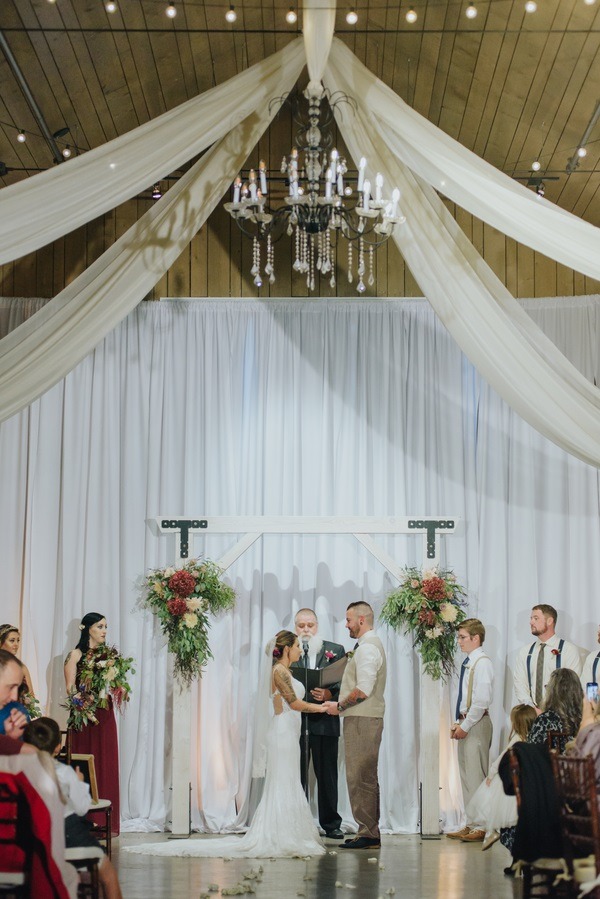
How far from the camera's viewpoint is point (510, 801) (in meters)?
7.96

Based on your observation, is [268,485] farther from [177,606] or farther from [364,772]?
[364,772]

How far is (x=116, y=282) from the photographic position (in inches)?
278

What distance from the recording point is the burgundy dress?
30.8 ft

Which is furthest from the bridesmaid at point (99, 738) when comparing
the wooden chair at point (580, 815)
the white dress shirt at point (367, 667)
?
the wooden chair at point (580, 815)

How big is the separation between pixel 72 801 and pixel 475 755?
4671 millimetres

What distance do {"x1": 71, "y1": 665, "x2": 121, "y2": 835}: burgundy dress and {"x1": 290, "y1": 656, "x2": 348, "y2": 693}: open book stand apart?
1.56m

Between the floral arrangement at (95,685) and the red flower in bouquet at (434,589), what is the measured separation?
248cm

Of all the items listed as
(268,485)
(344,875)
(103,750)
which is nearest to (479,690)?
(344,875)

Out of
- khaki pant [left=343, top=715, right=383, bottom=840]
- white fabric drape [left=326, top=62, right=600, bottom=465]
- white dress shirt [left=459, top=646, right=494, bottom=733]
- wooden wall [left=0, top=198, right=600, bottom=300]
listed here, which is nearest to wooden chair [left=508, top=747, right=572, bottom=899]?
white fabric drape [left=326, top=62, right=600, bottom=465]

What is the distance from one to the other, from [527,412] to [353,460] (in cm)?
396

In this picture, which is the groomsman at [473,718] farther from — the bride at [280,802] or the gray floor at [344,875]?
the bride at [280,802]

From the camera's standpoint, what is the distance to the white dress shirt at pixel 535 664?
961 cm

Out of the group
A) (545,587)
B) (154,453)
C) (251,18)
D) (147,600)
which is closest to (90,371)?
(154,453)

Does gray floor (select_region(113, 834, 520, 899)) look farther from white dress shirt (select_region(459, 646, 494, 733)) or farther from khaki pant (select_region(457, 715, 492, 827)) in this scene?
white dress shirt (select_region(459, 646, 494, 733))
